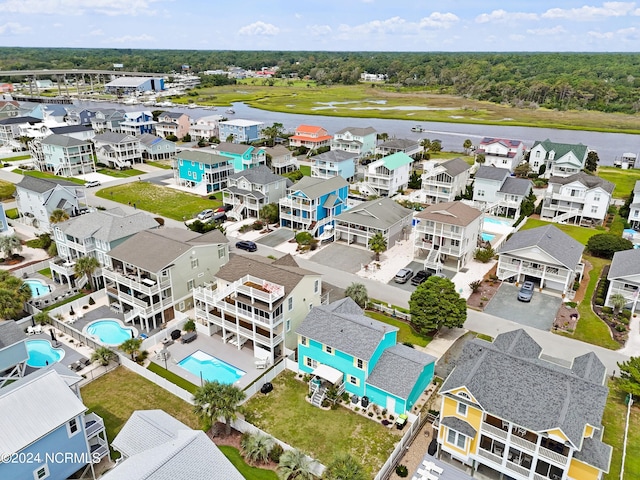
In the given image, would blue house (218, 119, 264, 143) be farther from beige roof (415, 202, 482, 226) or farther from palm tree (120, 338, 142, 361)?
palm tree (120, 338, 142, 361)

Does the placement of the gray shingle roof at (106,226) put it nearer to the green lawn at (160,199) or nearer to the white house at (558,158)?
the green lawn at (160,199)

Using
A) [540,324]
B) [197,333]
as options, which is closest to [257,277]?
[197,333]

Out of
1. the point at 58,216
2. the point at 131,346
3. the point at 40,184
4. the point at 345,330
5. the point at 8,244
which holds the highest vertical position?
the point at 40,184

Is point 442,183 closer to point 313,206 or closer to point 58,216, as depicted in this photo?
point 313,206

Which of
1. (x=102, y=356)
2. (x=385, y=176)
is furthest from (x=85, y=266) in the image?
(x=385, y=176)

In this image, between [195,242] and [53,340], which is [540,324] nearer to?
[195,242]

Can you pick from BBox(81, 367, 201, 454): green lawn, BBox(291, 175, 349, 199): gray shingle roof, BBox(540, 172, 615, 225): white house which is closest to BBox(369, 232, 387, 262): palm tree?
BBox(291, 175, 349, 199): gray shingle roof
